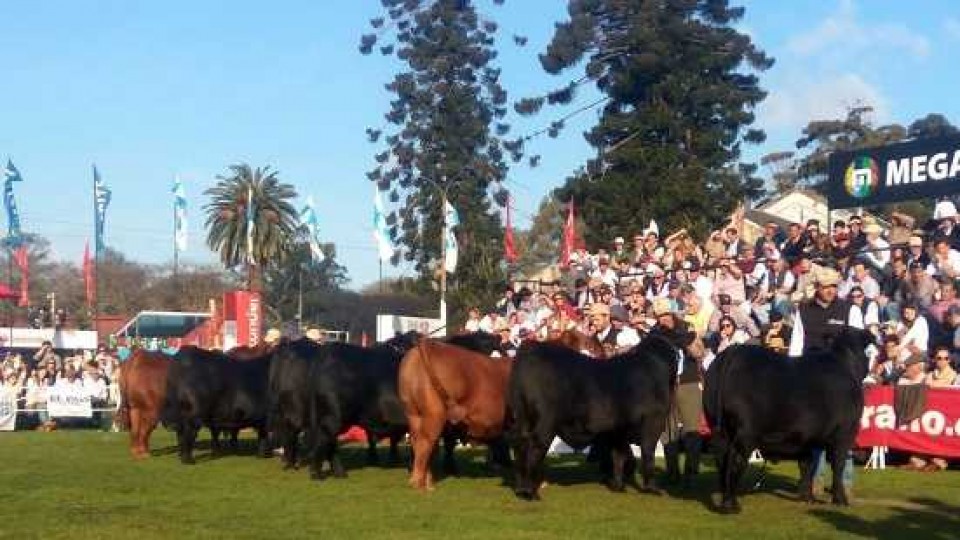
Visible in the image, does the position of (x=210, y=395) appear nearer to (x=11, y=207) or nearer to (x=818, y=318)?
(x=818, y=318)

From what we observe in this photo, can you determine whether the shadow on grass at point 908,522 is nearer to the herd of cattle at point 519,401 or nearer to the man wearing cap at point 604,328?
the herd of cattle at point 519,401

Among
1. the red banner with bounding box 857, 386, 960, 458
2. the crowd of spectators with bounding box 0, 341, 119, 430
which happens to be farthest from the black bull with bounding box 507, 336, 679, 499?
the crowd of spectators with bounding box 0, 341, 119, 430

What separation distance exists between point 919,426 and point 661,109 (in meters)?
39.4

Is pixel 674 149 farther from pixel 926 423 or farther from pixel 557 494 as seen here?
pixel 557 494

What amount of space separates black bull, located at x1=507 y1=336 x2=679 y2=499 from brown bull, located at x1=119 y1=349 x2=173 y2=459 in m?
7.25

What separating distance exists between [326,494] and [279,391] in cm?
285

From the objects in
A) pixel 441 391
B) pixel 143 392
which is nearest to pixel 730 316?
pixel 441 391

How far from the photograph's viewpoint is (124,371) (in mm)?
18422

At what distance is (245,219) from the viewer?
68188mm

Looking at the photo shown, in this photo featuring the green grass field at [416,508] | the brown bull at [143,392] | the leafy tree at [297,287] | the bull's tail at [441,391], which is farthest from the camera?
the leafy tree at [297,287]

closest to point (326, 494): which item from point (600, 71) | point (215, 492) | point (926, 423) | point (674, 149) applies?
point (215, 492)

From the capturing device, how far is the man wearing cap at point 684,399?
43.6ft

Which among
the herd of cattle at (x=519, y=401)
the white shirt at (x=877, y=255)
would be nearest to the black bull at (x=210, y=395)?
the herd of cattle at (x=519, y=401)

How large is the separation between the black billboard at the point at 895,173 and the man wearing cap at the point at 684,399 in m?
9.99
